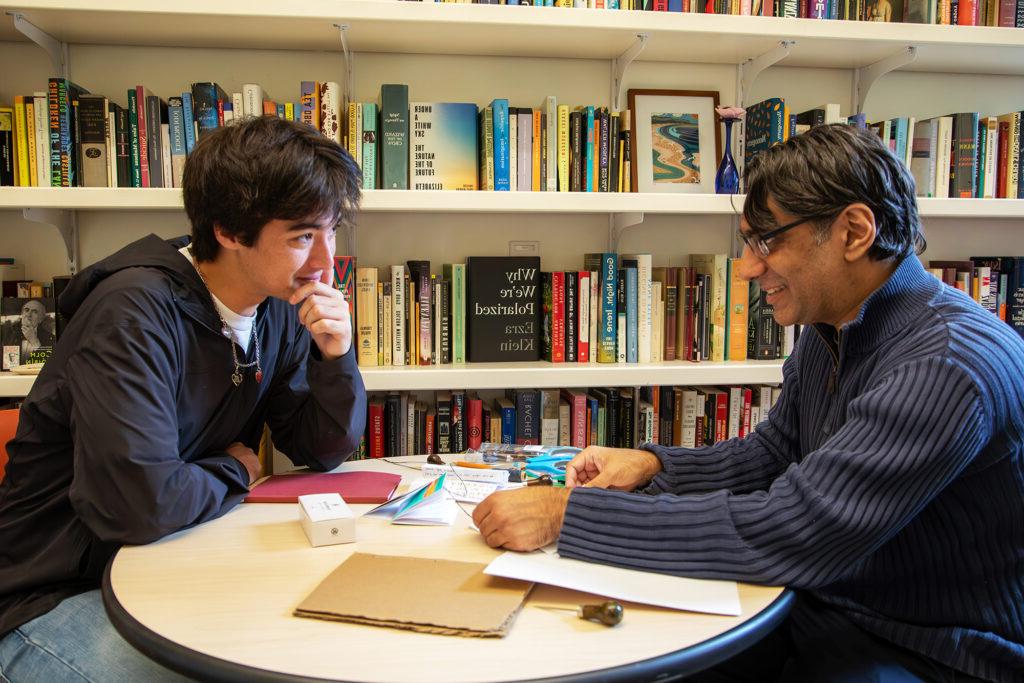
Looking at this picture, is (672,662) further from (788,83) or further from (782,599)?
(788,83)

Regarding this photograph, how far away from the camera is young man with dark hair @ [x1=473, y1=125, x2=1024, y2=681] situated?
3.23 ft

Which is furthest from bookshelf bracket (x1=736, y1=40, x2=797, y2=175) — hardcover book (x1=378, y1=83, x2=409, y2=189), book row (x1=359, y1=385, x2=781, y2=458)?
hardcover book (x1=378, y1=83, x2=409, y2=189)

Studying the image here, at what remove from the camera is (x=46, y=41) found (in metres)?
2.17

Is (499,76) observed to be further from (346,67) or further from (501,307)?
(501,307)

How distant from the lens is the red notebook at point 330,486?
4.42ft

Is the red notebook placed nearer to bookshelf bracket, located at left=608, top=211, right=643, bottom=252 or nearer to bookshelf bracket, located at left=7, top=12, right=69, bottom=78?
bookshelf bracket, located at left=608, top=211, right=643, bottom=252

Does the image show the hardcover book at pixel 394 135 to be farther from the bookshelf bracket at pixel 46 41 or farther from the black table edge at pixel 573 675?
the black table edge at pixel 573 675

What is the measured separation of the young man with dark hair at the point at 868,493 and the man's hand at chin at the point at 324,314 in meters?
0.54

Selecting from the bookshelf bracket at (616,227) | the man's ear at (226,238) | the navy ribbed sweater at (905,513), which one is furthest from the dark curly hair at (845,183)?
the bookshelf bracket at (616,227)

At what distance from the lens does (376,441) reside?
2.30 meters

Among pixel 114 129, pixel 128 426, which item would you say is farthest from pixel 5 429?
pixel 114 129

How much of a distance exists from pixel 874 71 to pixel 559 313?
1385mm

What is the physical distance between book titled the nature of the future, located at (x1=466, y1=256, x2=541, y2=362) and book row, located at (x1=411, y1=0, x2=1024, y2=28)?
801 millimetres

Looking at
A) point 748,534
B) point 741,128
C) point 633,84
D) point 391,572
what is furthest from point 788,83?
point 391,572
